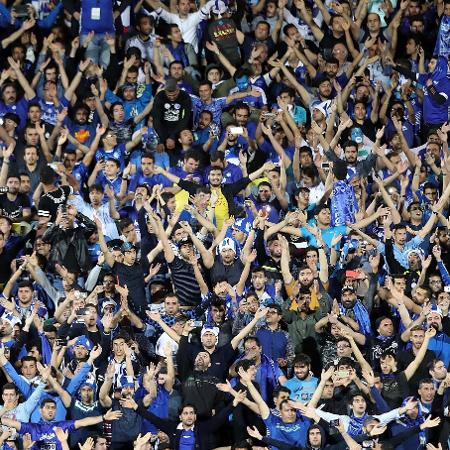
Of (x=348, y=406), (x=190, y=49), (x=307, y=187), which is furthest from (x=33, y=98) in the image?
(x=348, y=406)

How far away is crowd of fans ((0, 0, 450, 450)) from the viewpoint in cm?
1859

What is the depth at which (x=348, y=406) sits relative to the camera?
723 inches

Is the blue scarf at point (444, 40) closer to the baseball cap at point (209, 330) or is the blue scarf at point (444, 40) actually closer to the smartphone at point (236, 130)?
the smartphone at point (236, 130)

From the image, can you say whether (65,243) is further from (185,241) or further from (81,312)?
(185,241)

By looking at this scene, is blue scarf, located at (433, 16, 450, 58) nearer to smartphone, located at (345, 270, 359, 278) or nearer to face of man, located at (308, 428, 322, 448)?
smartphone, located at (345, 270, 359, 278)

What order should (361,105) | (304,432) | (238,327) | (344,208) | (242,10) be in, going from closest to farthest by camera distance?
(304,432), (238,327), (344,208), (361,105), (242,10)

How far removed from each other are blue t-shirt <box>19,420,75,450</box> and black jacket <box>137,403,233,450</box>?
30.0 inches

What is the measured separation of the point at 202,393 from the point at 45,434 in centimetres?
162

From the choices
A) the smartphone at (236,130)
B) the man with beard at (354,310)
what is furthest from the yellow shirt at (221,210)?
the man with beard at (354,310)

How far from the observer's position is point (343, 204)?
21453 mm

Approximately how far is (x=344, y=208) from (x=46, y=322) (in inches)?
152

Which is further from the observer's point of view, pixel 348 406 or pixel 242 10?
pixel 242 10

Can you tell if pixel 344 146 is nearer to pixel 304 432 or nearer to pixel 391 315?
pixel 391 315

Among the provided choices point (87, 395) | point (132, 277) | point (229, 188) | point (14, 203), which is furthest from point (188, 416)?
point (14, 203)
